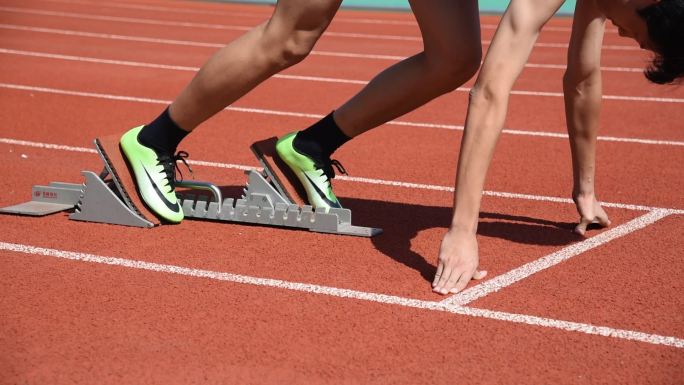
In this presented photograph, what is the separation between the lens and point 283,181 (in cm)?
455

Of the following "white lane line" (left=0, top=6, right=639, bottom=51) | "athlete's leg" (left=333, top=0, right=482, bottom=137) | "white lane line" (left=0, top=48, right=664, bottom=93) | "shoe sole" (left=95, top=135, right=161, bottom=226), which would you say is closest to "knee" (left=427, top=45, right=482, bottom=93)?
"athlete's leg" (left=333, top=0, right=482, bottom=137)

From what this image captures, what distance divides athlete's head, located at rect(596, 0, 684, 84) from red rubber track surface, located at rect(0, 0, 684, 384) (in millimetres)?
312

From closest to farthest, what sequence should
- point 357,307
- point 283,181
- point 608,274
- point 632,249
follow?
point 357,307, point 608,274, point 632,249, point 283,181

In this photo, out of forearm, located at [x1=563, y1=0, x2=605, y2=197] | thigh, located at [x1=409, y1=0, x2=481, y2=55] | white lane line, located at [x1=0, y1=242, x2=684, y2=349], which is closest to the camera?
white lane line, located at [x1=0, y1=242, x2=684, y2=349]

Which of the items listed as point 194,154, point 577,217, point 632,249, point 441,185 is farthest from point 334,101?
point 632,249

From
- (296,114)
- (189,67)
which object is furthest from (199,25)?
(296,114)

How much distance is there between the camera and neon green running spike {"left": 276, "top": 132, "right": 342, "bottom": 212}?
14.7 ft

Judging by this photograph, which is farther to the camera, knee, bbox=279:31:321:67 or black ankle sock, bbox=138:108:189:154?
black ankle sock, bbox=138:108:189:154

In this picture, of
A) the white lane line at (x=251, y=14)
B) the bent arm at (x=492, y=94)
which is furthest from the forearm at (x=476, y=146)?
the white lane line at (x=251, y=14)

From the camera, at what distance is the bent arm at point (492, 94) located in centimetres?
352

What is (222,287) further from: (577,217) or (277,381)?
(577,217)

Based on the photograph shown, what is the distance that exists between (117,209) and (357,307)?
1464mm

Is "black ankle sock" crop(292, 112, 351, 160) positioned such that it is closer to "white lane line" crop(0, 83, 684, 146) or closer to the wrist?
the wrist

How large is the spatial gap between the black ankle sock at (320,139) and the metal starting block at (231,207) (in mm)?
164
